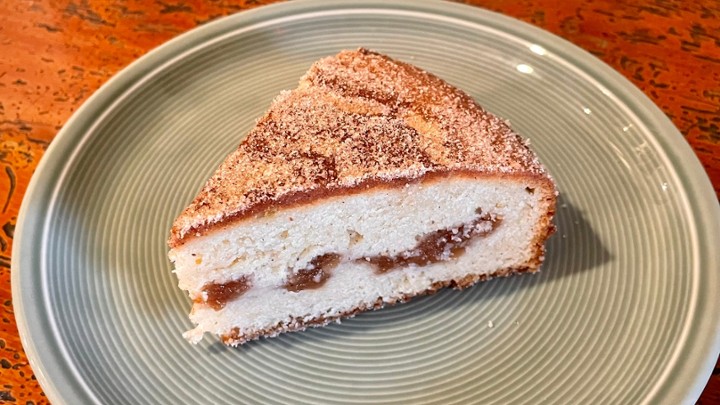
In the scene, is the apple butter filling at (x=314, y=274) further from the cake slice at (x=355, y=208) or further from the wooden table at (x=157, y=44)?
the wooden table at (x=157, y=44)

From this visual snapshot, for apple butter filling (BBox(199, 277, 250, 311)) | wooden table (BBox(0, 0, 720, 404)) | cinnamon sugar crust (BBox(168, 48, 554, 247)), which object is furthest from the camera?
wooden table (BBox(0, 0, 720, 404))

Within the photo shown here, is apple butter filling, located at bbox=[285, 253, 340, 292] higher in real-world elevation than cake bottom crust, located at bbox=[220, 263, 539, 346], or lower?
higher

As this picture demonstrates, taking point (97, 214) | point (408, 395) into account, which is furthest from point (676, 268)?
point (97, 214)

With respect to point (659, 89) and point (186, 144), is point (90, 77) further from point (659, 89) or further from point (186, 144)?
point (659, 89)

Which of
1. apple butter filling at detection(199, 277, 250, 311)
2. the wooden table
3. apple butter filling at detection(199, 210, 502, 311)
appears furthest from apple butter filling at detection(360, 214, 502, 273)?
the wooden table

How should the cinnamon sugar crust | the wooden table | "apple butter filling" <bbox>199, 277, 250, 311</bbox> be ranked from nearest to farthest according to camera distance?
the cinnamon sugar crust
"apple butter filling" <bbox>199, 277, 250, 311</bbox>
the wooden table

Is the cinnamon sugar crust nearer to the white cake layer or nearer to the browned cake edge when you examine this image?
the white cake layer

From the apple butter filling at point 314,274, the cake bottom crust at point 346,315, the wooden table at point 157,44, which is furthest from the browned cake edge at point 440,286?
the wooden table at point 157,44
